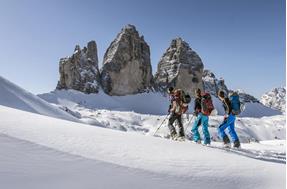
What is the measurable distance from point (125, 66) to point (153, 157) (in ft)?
300

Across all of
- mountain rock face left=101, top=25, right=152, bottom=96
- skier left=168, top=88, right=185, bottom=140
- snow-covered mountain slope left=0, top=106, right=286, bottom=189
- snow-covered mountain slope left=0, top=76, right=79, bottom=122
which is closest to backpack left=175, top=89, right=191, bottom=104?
skier left=168, top=88, right=185, bottom=140

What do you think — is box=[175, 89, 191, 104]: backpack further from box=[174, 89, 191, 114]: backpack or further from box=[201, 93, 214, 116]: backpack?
box=[201, 93, 214, 116]: backpack

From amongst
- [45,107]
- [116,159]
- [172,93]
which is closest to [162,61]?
[45,107]

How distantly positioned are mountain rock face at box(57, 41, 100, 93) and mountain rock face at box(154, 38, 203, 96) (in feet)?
74.4

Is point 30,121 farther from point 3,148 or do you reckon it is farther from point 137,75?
point 137,75

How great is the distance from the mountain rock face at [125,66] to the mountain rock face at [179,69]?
26.3ft

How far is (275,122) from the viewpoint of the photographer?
280 ft

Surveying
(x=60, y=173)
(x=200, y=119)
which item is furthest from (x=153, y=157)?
(x=200, y=119)

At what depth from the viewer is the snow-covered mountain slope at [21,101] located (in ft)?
67.6

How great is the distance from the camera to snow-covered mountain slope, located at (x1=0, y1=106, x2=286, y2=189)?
230 inches

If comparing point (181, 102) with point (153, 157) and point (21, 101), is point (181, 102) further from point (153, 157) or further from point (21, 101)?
point (21, 101)

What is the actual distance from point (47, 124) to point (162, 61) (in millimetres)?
106037

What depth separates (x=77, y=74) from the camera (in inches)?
3620

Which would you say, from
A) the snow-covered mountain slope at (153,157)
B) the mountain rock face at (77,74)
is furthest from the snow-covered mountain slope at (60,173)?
the mountain rock face at (77,74)
